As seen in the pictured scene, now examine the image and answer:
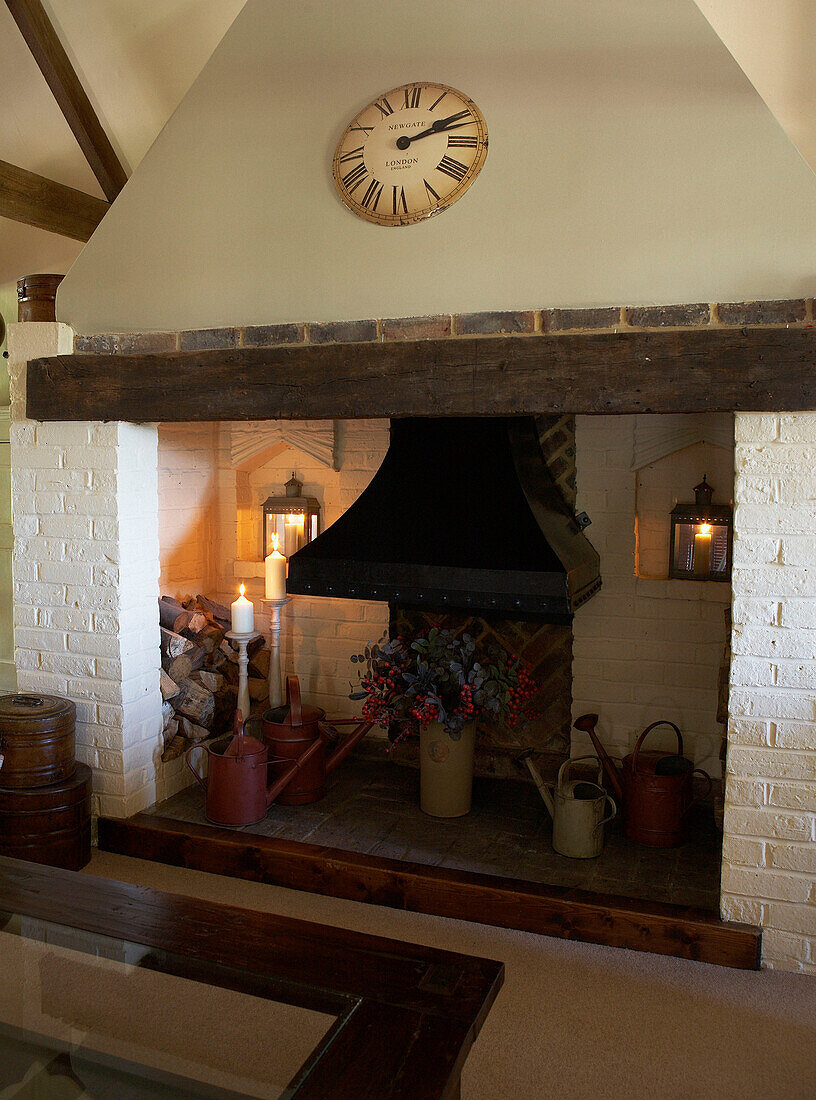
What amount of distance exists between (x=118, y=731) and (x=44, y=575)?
2.09 feet

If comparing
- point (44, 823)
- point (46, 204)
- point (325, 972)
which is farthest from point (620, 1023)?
point (46, 204)

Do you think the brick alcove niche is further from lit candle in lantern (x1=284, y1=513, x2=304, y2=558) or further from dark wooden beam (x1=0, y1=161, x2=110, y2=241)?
lit candle in lantern (x1=284, y1=513, x2=304, y2=558)

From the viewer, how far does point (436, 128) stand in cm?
249

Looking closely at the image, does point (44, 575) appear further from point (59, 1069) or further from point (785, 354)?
point (785, 354)

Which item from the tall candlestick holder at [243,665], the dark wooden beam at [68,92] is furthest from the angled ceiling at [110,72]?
the tall candlestick holder at [243,665]

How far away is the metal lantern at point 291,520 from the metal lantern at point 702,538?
163cm

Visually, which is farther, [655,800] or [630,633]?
[630,633]

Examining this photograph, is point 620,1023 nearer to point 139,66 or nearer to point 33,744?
point 33,744

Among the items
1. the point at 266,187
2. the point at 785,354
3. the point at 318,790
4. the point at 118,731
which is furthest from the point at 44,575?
the point at 785,354

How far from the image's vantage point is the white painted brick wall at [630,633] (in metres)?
3.31

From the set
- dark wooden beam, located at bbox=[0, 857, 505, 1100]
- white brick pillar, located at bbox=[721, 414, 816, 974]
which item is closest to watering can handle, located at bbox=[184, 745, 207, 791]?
dark wooden beam, located at bbox=[0, 857, 505, 1100]

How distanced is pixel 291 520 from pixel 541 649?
1307 millimetres

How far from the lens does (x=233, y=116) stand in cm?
274

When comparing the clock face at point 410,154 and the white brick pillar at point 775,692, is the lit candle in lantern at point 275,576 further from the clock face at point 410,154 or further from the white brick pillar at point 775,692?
the white brick pillar at point 775,692
